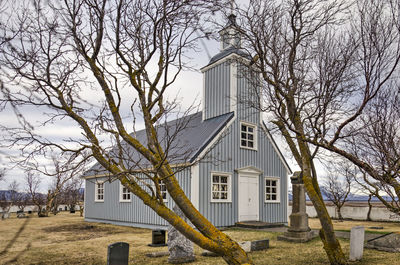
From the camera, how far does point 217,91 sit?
19734 mm

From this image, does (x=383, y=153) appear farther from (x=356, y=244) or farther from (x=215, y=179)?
(x=215, y=179)

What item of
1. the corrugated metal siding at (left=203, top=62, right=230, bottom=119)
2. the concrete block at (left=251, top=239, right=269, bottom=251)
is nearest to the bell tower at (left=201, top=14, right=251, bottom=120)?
the corrugated metal siding at (left=203, top=62, right=230, bottom=119)

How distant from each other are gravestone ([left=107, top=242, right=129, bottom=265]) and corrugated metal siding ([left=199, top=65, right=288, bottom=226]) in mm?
8080

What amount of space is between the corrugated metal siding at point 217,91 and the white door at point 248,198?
13.6 feet

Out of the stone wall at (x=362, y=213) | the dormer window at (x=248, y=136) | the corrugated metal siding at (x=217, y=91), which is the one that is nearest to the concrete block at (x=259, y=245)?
the dormer window at (x=248, y=136)

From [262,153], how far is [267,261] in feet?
34.8

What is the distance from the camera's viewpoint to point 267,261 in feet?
31.3

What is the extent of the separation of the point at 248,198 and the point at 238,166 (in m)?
1.89

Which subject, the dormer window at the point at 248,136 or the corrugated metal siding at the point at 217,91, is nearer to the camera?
the dormer window at the point at 248,136

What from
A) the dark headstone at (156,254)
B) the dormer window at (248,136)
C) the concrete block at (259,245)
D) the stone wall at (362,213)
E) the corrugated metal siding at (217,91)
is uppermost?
the corrugated metal siding at (217,91)

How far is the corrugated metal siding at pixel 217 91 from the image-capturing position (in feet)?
62.4

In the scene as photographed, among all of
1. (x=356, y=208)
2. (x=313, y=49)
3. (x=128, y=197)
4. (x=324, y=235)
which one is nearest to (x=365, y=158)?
(x=324, y=235)

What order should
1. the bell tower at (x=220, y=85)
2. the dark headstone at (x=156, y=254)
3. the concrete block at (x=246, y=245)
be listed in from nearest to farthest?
the dark headstone at (x=156, y=254) < the concrete block at (x=246, y=245) < the bell tower at (x=220, y=85)

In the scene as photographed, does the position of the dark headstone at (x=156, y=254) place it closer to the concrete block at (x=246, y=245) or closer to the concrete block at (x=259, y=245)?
the concrete block at (x=246, y=245)
